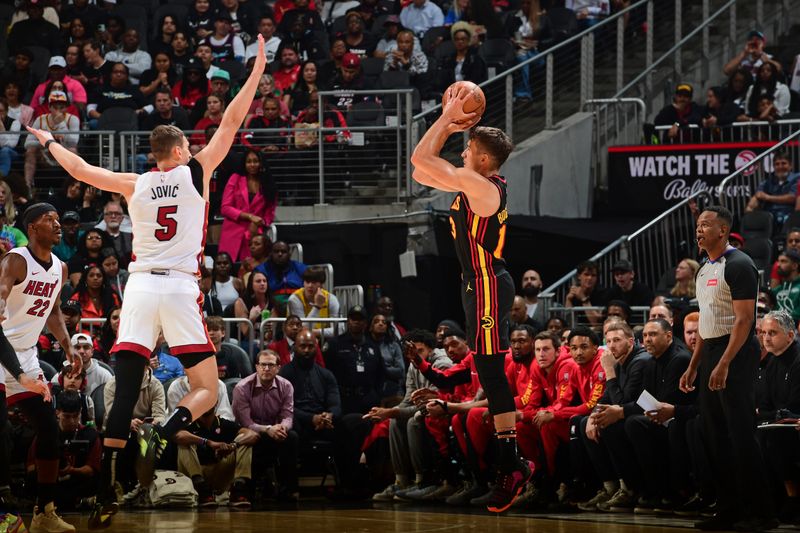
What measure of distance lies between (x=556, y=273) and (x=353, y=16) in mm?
4777

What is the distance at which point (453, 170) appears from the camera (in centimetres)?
777

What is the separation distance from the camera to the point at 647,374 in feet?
34.2

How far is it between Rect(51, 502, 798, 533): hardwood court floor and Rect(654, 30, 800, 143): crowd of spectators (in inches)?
301

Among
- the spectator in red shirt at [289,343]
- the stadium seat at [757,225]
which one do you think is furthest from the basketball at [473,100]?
the stadium seat at [757,225]

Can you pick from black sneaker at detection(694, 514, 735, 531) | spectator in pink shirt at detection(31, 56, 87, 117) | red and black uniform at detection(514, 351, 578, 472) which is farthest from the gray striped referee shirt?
spectator in pink shirt at detection(31, 56, 87, 117)

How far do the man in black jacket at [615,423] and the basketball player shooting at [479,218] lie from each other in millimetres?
2560

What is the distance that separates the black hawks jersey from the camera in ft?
25.9

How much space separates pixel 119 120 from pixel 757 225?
7736 millimetres

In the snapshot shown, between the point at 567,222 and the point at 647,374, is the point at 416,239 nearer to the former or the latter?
the point at 567,222

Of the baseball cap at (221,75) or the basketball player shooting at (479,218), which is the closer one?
the basketball player shooting at (479,218)

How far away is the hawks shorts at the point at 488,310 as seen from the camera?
25.9 feet

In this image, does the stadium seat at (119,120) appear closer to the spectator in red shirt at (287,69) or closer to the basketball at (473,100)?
the spectator in red shirt at (287,69)

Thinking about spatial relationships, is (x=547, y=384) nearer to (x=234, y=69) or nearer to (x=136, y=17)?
(x=234, y=69)

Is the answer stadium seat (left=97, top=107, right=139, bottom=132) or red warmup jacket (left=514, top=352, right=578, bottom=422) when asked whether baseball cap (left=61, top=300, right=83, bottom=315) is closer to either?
red warmup jacket (left=514, top=352, right=578, bottom=422)
